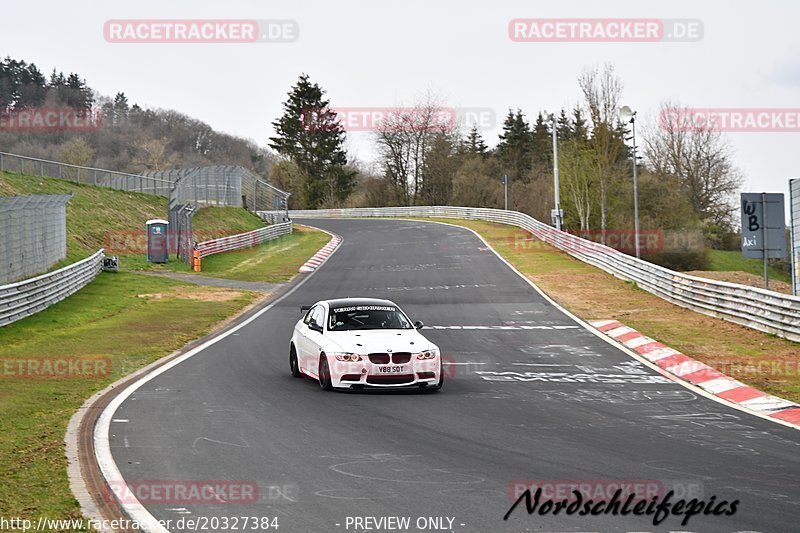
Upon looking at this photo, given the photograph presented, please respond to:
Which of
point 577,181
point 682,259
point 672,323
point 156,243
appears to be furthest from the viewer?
point 577,181

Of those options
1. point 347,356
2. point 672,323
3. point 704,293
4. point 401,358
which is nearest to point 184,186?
point 704,293

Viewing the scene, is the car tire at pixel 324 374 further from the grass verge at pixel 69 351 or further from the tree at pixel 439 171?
the tree at pixel 439 171

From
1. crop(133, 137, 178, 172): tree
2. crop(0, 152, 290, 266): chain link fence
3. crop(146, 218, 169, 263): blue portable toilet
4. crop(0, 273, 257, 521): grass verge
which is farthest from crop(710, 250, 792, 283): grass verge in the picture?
crop(133, 137, 178, 172): tree

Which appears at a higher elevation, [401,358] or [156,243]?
[156,243]

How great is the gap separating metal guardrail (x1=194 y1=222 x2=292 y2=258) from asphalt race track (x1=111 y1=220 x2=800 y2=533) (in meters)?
28.6

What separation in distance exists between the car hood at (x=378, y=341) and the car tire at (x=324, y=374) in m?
0.32

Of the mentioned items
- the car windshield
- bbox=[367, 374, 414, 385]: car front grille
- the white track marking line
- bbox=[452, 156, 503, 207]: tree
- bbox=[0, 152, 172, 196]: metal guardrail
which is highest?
bbox=[452, 156, 503, 207]: tree

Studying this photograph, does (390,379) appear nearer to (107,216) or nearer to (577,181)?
(107,216)

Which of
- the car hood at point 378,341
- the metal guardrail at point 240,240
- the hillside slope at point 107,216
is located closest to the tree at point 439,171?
the metal guardrail at point 240,240

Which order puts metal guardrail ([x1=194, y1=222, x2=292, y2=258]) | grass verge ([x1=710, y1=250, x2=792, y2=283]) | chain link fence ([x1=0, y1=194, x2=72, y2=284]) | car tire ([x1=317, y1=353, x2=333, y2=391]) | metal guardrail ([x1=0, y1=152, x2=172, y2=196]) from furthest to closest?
grass verge ([x1=710, y1=250, x2=792, y2=283])
metal guardrail ([x1=0, y1=152, x2=172, y2=196])
metal guardrail ([x1=194, y1=222, x2=292, y2=258])
chain link fence ([x1=0, y1=194, x2=72, y2=284])
car tire ([x1=317, y1=353, x2=333, y2=391])

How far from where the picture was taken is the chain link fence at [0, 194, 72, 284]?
1024 inches

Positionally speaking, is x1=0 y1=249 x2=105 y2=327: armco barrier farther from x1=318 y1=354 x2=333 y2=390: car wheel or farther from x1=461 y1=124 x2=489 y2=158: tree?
x1=461 y1=124 x2=489 y2=158: tree

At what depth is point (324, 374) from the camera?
13.9 metres

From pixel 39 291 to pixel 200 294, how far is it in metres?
8.15
